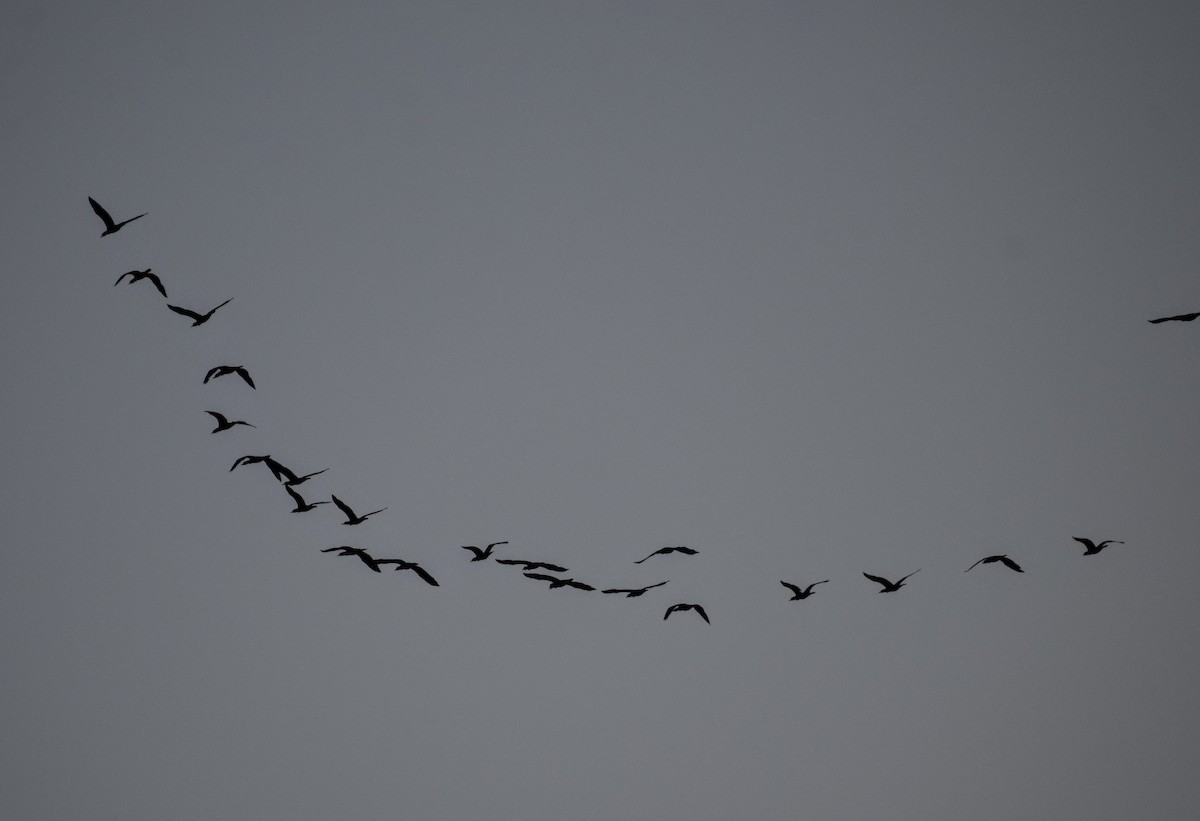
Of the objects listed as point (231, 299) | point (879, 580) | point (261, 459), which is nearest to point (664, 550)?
point (879, 580)

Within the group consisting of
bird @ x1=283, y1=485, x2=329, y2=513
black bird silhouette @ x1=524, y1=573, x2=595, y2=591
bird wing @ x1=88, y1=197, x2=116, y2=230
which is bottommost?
black bird silhouette @ x1=524, y1=573, x2=595, y2=591

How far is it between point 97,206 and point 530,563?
9.25 m

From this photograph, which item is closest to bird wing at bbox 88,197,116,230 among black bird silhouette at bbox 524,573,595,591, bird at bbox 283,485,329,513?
bird at bbox 283,485,329,513

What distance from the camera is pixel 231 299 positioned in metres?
18.5

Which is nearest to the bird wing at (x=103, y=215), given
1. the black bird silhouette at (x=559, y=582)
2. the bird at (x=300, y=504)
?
the bird at (x=300, y=504)

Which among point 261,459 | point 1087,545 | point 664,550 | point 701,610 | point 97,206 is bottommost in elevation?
point 1087,545

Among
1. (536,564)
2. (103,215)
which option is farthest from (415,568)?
(103,215)

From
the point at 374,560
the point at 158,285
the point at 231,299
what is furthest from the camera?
the point at 231,299

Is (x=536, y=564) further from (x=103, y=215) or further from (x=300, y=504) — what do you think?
(x=103, y=215)

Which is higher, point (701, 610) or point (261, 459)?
point (261, 459)

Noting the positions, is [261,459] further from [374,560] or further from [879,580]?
[879,580]

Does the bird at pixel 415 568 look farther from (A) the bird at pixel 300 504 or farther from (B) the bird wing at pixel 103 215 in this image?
(B) the bird wing at pixel 103 215

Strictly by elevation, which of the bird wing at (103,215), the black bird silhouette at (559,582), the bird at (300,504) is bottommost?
the black bird silhouette at (559,582)

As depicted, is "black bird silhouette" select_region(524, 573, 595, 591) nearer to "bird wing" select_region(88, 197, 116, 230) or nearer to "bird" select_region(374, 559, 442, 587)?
"bird" select_region(374, 559, 442, 587)
